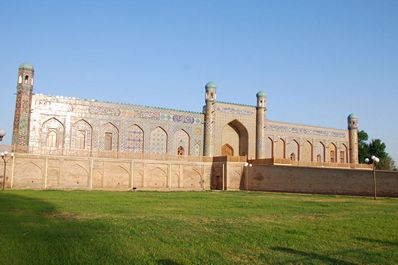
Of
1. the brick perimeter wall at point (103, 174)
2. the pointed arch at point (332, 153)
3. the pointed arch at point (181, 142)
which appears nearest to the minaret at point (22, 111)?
the brick perimeter wall at point (103, 174)

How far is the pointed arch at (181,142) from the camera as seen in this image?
29.6 meters

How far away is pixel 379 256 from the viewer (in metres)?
4.79

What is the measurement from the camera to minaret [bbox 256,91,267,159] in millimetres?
32156

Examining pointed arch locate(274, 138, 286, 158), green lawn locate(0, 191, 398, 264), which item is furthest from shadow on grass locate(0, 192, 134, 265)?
pointed arch locate(274, 138, 286, 158)

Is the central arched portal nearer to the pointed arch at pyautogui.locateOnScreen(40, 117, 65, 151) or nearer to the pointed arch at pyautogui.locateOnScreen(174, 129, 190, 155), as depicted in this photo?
the pointed arch at pyautogui.locateOnScreen(174, 129, 190, 155)

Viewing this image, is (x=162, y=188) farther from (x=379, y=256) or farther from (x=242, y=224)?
(x=379, y=256)

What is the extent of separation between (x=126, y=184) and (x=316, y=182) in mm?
11414

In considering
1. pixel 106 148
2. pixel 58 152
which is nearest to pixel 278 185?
pixel 106 148

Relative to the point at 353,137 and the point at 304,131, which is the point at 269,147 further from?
the point at 353,137

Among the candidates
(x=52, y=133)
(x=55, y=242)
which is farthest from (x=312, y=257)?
(x=52, y=133)

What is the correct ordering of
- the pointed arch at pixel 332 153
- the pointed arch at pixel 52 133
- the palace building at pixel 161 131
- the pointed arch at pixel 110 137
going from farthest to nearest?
the pointed arch at pixel 332 153 < the pointed arch at pixel 110 137 < the pointed arch at pixel 52 133 < the palace building at pixel 161 131

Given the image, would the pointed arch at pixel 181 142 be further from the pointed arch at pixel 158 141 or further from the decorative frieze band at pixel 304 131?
the decorative frieze band at pixel 304 131

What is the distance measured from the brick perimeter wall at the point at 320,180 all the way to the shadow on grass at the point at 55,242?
18424 mm

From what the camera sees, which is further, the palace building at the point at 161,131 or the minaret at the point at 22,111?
the palace building at the point at 161,131
